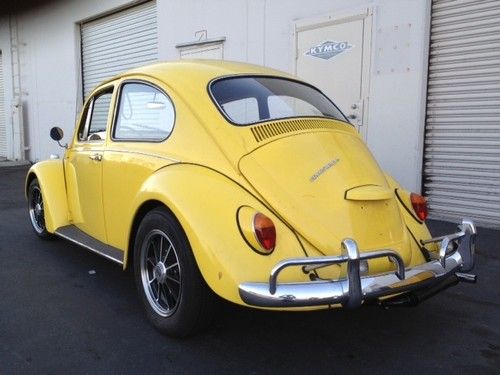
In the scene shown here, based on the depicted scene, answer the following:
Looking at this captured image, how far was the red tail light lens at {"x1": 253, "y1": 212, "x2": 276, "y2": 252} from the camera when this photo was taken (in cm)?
258

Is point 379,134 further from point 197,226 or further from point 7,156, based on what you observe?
point 7,156

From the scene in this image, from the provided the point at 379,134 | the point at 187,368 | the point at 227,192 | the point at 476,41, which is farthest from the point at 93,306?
the point at 476,41

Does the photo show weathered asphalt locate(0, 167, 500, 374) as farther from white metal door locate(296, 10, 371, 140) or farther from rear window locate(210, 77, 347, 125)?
white metal door locate(296, 10, 371, 140)

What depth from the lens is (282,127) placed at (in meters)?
3.21

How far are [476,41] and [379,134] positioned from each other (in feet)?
5.28

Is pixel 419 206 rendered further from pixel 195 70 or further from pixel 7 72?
pixel 7 72

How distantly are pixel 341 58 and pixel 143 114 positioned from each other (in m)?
4.08

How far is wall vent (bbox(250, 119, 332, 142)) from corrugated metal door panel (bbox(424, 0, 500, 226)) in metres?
3.37

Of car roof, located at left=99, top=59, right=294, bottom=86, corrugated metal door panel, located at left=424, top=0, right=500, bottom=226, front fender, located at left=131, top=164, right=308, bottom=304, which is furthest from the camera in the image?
corrugated metal door panel, located at left=424, top=0, right=500, bottom=226

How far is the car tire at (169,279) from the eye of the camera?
2795 millimetres

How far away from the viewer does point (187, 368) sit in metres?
2.70

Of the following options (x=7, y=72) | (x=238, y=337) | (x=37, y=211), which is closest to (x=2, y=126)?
(x=7, y=72)

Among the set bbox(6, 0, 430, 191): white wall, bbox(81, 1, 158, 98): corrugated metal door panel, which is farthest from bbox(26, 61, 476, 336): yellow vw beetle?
bbox(81, 1, 158, 98): corrugated metal door panel

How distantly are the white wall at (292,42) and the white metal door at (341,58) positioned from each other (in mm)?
138
